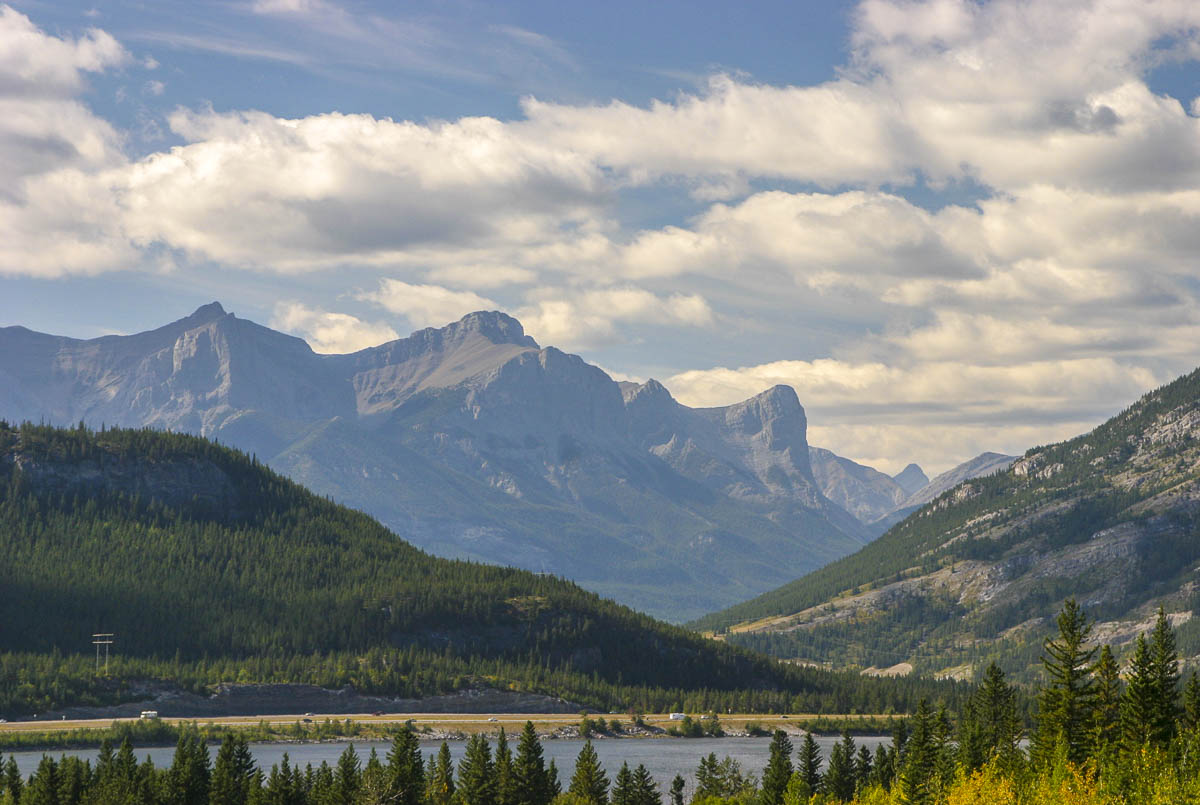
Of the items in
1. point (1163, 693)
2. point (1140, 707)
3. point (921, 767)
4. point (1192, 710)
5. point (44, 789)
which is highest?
point (1163, 693)

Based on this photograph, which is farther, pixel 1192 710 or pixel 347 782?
pixel 347 782

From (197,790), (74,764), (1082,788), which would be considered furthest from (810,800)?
(74,764)

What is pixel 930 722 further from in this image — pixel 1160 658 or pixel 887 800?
pixel 1160 658

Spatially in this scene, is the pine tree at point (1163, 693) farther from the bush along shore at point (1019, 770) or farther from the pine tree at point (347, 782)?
the pine tree at point (347, 782)

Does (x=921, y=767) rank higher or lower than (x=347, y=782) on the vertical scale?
higher

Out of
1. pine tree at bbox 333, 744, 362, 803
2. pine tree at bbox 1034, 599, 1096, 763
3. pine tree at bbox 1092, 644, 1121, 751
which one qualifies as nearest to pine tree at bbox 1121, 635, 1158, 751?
pine tree at bbox 1092, 644, 1121, 751

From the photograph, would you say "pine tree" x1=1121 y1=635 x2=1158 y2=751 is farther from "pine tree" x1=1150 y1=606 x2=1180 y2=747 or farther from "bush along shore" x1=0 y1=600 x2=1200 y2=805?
"pine tree" x1=1150 y1=606 x2=1180 y2=747

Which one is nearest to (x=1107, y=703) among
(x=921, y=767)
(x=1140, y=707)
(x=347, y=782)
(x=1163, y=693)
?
(x=1163, y=693)

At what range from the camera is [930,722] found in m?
197

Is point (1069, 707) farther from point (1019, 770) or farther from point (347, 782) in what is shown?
point (347, 782)

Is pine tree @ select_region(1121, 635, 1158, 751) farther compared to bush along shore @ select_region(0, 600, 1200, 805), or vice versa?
pine tree @ select_region(1121, 635, 1158, 751)

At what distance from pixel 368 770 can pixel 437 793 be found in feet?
36.3

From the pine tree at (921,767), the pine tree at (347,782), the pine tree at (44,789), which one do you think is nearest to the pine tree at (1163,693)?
the pine tree at (921,767)

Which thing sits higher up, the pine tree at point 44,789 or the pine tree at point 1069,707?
the pine tree at point 1069,707
